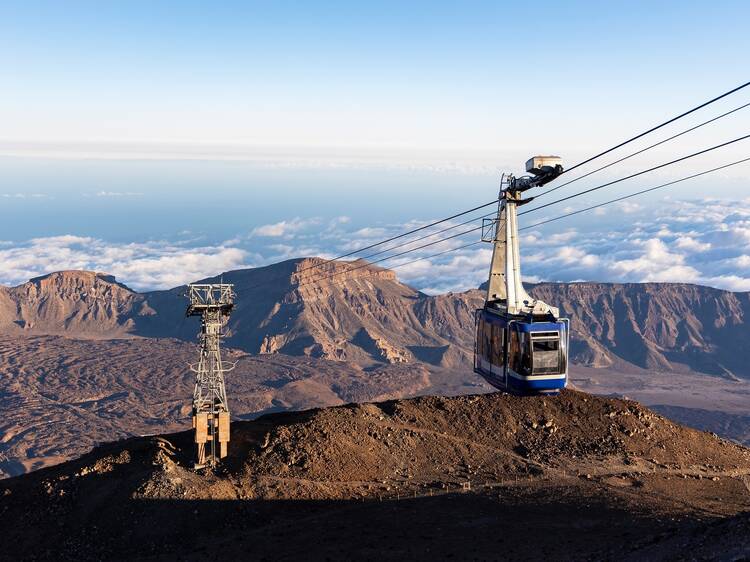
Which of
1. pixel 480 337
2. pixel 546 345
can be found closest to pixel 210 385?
pixel 480 337

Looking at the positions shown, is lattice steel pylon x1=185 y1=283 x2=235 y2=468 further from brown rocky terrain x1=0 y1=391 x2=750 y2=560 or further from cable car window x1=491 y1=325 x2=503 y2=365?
cable car window x1=491 y1=325 x2=503 y2=365

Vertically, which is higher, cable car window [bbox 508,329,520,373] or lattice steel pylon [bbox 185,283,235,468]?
cable car window [bbox 508,329,520,373]

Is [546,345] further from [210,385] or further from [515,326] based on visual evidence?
[210,385]

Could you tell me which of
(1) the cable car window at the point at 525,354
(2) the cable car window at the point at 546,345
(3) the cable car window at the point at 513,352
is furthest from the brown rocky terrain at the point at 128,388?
(2) the cable car window at the point at 546,345

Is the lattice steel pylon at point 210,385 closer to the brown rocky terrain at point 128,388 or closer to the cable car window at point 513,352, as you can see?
the cable car window at point 513,352

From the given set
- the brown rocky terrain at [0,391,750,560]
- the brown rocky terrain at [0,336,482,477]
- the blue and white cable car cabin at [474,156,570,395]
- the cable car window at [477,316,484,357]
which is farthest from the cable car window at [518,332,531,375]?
the brown rocky terrain at [0,336,482,477]

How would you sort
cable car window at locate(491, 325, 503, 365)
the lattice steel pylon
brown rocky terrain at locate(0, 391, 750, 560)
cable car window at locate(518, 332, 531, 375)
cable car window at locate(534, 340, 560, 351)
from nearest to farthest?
cable car window at locate(518, 332, 531, 375), cable car window at locate(534, 340, 560, 351), brown rocky terrain at locate(0, 391, 750, 560), cable car window at locate(491, 325, 503, 365), the lattice steel pylon

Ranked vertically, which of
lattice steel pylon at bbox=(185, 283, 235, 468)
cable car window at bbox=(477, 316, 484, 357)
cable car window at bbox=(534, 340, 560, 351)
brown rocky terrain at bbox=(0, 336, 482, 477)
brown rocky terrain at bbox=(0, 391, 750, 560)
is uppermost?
cable car window at bbox=(534, 340, 560, 351)

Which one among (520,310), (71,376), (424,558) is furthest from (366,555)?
(71,376)
